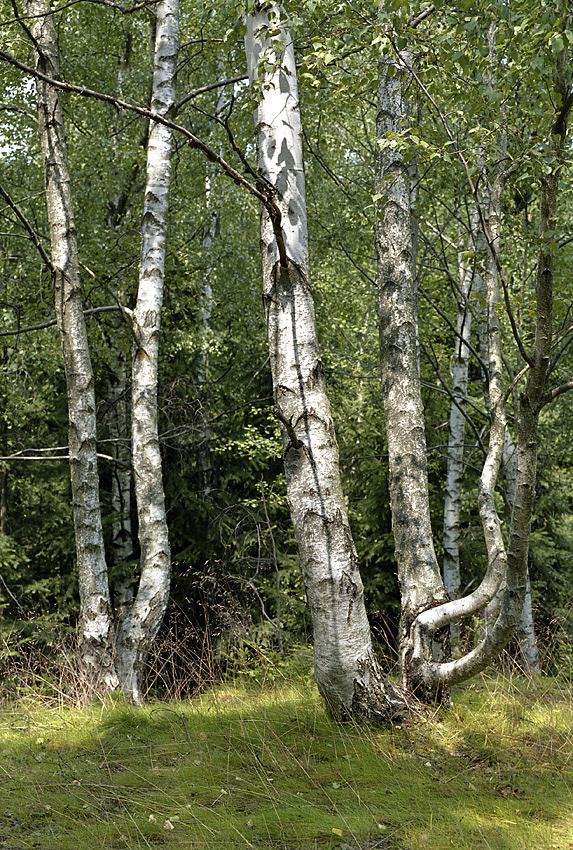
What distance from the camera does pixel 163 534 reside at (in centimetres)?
574

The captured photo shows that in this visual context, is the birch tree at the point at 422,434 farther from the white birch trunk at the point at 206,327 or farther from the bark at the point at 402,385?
the white birch trunk at the point at 206,327

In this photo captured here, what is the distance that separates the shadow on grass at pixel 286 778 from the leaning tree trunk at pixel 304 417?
1.19ft

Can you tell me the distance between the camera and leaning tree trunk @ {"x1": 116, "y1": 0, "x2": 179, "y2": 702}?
5.56 metres

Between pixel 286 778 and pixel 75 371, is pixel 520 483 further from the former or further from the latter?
pixel 75 371

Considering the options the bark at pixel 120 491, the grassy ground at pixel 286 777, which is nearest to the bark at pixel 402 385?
the grassy ground at pixel 286 777

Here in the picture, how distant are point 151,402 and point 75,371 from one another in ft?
2.29

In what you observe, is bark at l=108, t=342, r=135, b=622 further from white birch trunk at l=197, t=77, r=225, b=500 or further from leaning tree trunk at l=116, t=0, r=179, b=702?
leaning tree trunk at l=116, t=0, r=179, b=702

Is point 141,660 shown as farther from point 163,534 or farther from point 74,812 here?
point 74,812

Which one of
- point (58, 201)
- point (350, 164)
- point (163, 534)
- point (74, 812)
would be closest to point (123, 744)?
point (74, 812)

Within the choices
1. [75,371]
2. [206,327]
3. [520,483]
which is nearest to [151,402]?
[75,371]

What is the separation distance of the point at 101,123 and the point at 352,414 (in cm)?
661

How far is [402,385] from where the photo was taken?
430 cm

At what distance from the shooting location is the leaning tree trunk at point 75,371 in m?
5.49

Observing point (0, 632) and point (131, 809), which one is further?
point (0, 632)
